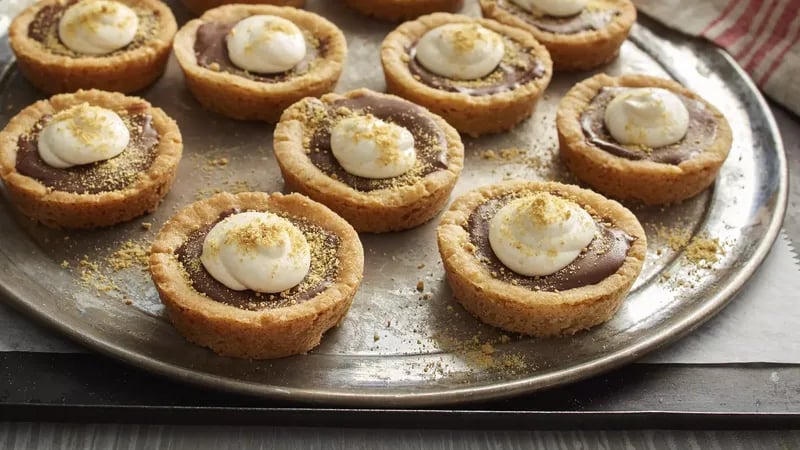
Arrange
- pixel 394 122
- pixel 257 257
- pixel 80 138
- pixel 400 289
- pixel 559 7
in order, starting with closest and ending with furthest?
1. pixel 257 257
2. pixel 400 289
3. pixel 80 138
4. pixel 394 122
5. pixel 559 7

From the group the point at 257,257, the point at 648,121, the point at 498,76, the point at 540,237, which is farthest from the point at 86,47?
the point at 648,121

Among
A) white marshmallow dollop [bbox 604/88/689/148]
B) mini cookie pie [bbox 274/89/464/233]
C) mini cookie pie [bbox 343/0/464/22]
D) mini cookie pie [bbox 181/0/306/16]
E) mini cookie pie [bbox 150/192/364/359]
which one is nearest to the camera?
mini cookie pie [bbox 150/192/364/359]

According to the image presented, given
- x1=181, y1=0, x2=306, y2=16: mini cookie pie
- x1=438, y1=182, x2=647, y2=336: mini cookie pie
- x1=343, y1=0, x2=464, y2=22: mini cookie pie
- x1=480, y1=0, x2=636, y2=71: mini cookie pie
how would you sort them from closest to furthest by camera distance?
1. x1=438, y1=182, x2=647, y2=336: mini cookie pie
2. x1=480, y1=0, x2=636, y2=71: mini cookie pie
3. x1=181, y1=0, x2=306, y2=16: mini cookie pie
4. x1=343, y1=0, x2=464, y2=22: mini cookie pie

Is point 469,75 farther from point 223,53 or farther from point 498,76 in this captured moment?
point 223,53

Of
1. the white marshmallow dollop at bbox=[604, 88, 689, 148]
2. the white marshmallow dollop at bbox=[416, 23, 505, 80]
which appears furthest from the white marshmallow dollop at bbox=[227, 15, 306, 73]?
the white marshmallow dollop at bbox=[604, 88, 689, 148]

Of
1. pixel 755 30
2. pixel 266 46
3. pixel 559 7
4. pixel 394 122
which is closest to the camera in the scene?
pixel 394 122

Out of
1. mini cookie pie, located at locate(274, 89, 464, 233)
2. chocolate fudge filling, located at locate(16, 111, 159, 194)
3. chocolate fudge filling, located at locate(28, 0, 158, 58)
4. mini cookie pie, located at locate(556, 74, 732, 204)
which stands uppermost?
mini cookie pie, located at locate(556, 74, 732, 204)

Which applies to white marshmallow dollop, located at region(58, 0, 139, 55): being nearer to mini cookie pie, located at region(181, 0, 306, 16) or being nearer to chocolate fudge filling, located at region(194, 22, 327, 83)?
chocolate fudge filling, located at region(194, 22, 327, 83)
